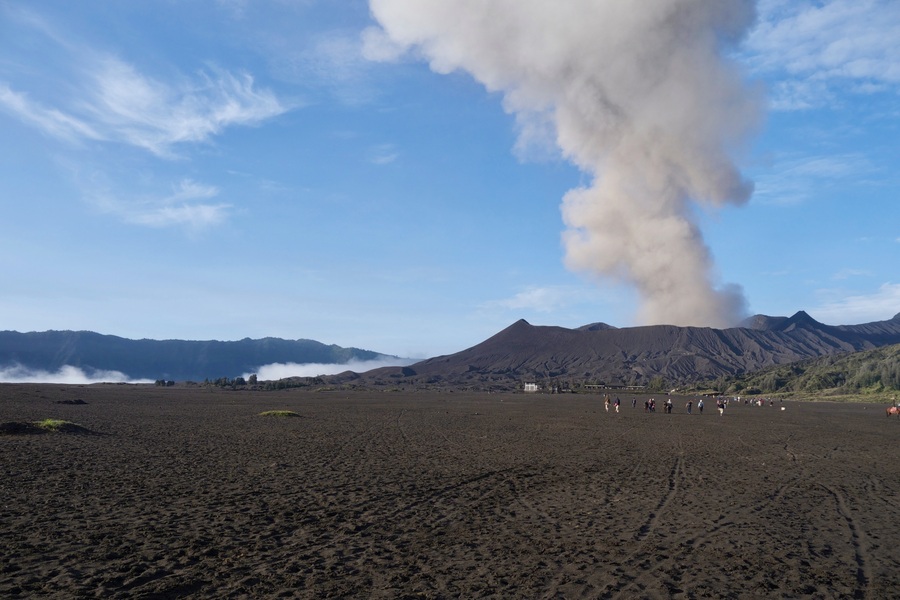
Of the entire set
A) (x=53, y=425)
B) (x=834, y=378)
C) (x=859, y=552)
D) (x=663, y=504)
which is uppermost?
(x=834, y=378)

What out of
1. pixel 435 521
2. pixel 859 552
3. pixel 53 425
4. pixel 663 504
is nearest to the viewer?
pixel 859 552

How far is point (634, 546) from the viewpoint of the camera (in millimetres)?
9953

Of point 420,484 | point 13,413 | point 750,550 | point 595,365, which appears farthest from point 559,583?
point 595,365

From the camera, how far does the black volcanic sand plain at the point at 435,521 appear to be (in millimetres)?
8047

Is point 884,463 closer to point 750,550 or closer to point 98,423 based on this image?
point 750,550

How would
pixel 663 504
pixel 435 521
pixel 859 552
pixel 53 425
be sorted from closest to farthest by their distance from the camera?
pixel 859 552
pixel 435 521
pixel 663 504
pixel 53 425

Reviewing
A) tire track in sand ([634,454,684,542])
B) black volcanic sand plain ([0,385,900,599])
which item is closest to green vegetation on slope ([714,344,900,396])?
black volcanic sand plain ([0,385,900,599])

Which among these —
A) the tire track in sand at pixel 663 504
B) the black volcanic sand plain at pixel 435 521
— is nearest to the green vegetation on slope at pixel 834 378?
the black volcanic sand plain at pixel 435 521

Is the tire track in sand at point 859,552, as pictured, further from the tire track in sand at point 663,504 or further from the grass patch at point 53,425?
the grass patch at point 53,425

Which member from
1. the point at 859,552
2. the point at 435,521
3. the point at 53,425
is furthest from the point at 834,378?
the point at 435,521

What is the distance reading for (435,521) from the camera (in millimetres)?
11461

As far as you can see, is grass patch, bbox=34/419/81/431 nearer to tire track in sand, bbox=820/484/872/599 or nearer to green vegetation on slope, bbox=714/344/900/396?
tire track in sand, bbox=820/484/872/599

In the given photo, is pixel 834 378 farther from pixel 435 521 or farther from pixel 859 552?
pixel 435 521

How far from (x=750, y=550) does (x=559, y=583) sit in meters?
3.63
